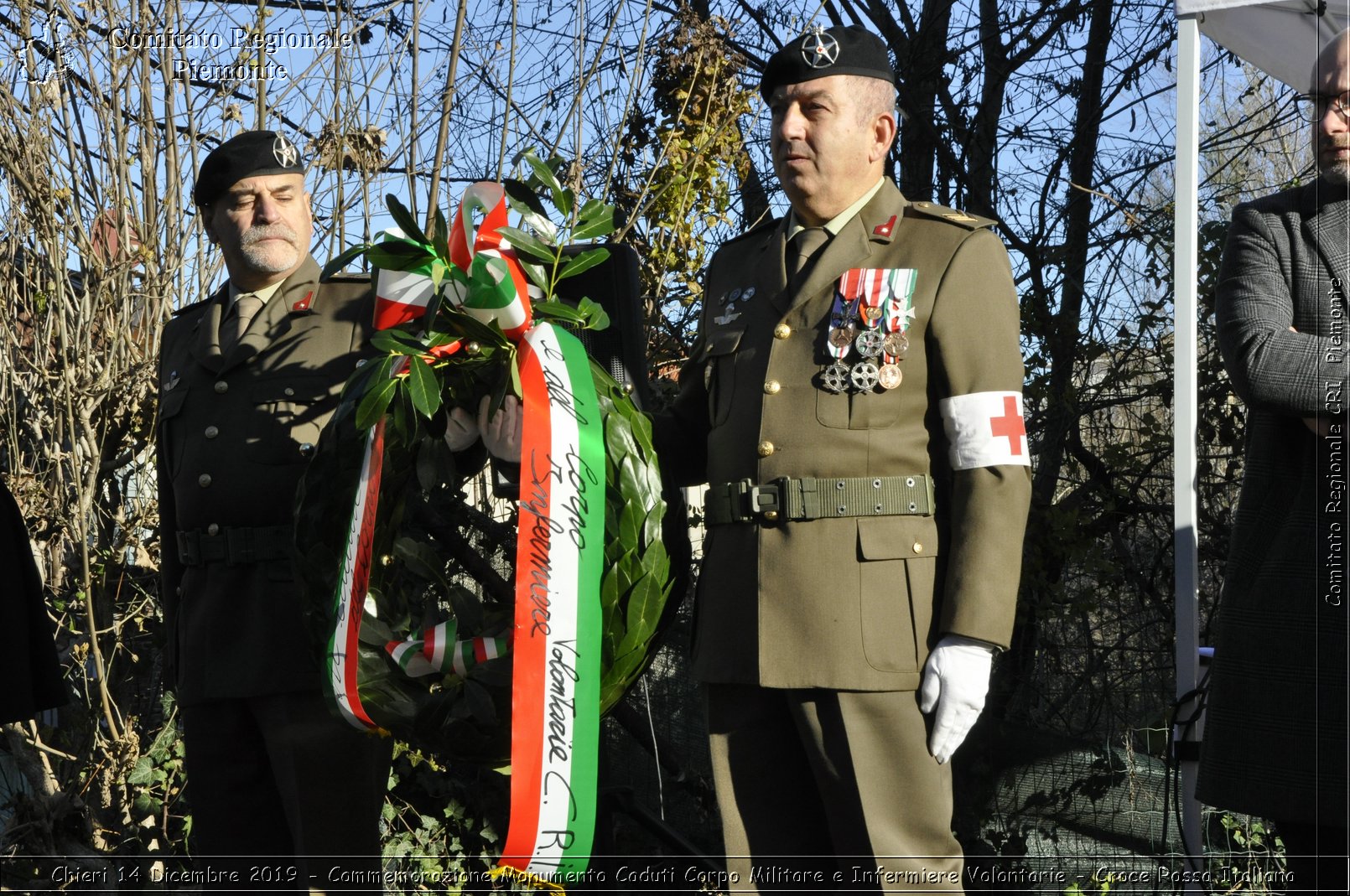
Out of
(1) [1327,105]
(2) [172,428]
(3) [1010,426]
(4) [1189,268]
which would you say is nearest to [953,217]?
(3) [1010,426]

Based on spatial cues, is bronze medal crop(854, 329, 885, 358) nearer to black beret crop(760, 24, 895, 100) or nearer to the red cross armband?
the red cross armband

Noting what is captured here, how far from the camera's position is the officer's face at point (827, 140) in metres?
2.39

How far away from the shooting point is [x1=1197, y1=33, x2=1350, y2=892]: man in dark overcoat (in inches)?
84.4

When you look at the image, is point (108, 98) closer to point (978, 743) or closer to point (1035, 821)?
point (978, 743)

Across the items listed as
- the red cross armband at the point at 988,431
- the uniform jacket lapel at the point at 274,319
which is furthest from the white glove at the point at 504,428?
the uniform jacket lapel at the point at 274,319

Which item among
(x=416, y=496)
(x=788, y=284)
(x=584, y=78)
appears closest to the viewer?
(x=788, y=284)

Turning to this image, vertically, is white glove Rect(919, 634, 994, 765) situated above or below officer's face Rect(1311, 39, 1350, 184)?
below

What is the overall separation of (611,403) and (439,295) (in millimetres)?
Answer: 367

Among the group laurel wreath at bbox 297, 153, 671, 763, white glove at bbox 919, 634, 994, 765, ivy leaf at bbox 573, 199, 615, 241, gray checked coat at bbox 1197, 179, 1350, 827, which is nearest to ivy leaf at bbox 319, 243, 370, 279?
laurel wreath at bbox 297, 153, 671, 763

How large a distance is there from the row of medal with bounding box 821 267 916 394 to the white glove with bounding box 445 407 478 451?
2.16 ft

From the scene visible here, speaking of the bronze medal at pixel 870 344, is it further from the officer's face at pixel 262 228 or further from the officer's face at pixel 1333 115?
the officer's face at pixel 262 228

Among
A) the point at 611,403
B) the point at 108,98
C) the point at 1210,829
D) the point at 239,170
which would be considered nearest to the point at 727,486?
the point at 611,403

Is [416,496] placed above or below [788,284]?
below

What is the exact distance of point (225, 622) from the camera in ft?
9.43
